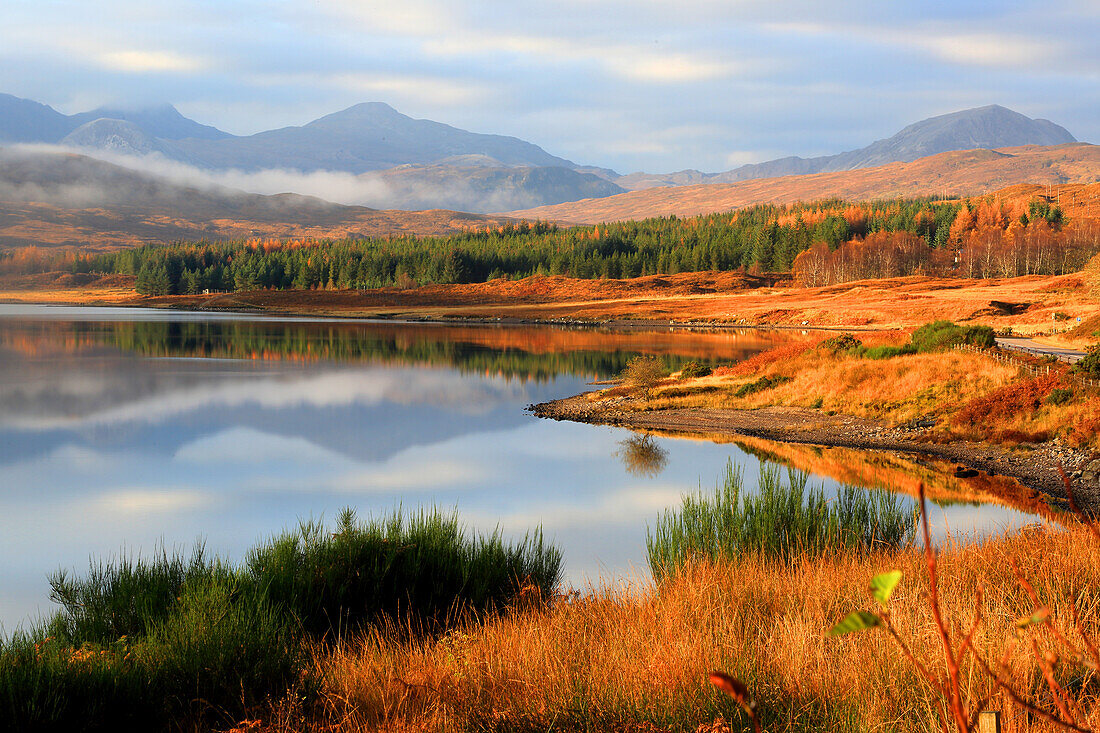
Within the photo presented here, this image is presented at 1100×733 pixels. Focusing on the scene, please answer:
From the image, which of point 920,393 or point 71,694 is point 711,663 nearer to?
point 71,694

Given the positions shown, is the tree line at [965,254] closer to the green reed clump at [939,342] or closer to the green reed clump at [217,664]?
the green reed clump at [939,342]

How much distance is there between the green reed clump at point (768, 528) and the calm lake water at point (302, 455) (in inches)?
37.6

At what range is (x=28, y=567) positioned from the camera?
16.0m

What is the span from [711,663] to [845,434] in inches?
872

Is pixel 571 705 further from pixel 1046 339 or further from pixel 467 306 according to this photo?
pixel 467 306

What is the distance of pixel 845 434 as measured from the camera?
26453 mm

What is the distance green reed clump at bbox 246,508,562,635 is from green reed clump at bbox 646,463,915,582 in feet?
6.67

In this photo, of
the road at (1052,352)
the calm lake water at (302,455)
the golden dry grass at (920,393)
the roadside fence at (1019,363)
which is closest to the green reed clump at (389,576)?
the calm lake water at (302,455)

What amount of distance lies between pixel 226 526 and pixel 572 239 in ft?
561

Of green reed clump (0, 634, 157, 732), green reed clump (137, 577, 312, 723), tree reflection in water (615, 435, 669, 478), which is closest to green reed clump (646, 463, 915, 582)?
green reed clump (137, 577, 312, 723)

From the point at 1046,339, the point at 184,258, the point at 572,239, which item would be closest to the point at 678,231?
the point at 572,239

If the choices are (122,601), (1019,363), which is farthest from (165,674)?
(1019,363)

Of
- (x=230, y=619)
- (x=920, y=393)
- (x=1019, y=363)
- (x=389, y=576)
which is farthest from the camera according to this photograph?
(x=920, y=393)

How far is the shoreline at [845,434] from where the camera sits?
63.8 ft
